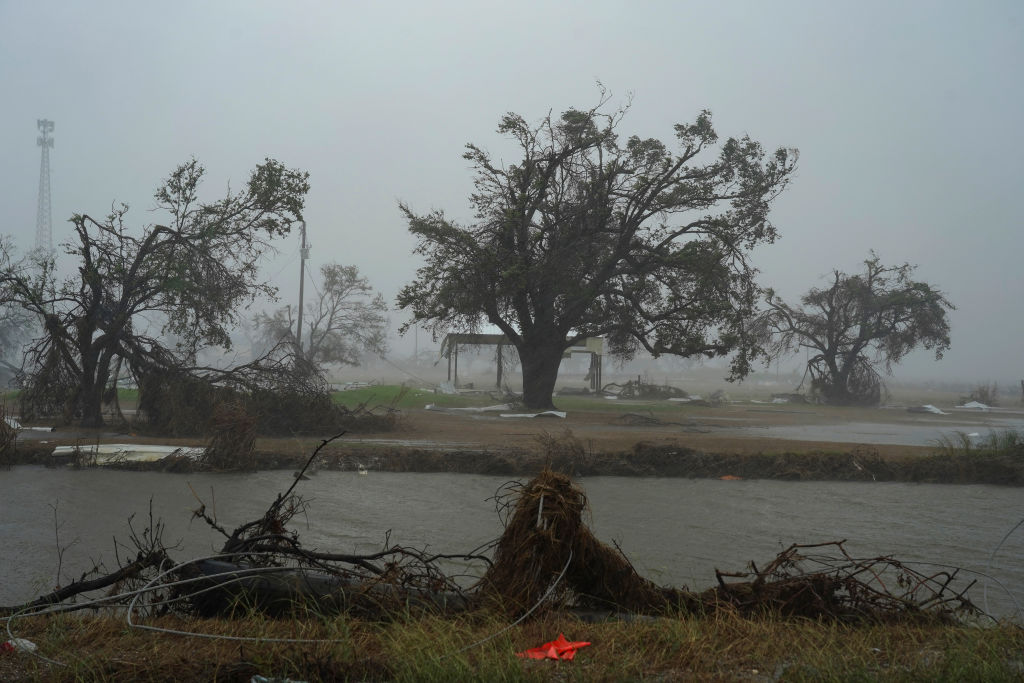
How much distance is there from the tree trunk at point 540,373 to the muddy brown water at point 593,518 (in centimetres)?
1569

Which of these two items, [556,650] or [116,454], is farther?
[116,454]

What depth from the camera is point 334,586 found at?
17.0ft

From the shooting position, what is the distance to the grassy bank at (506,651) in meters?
3.94

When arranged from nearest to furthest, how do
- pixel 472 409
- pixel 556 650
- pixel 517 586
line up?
pixel 556 650 → pixel 517 586 → pixel 472 409

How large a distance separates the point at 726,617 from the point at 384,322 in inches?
2186

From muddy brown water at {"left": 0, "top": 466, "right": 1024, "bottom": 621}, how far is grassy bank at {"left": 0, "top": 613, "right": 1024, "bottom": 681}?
179cm

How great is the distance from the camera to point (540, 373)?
95.0 ft

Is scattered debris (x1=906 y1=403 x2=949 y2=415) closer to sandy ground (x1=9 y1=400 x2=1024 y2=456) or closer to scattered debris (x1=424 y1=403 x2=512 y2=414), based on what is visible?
sandy ground (x1=9 y1=400 x2=1024 y2=456)

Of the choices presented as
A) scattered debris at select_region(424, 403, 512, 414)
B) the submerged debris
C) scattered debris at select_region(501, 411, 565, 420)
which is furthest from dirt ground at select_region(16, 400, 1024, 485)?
scattered debris at select_region(424, 403, 512, 414)

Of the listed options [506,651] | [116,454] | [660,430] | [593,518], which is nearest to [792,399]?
[660,430]

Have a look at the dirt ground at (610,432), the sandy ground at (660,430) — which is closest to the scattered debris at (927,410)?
the sandy ground at (660,430)

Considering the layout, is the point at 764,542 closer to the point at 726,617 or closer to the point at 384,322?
the point at 726,617

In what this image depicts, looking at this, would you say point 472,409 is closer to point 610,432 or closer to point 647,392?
point 610,432

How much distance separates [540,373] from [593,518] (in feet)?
64.9
